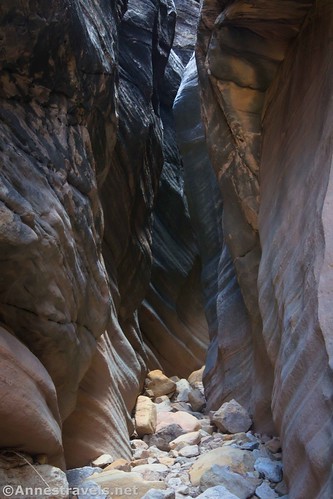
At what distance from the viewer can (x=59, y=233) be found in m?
3.95

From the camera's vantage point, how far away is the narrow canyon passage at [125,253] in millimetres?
3229

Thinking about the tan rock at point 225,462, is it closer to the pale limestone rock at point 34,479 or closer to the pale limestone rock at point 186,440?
the pale limestone rock at point 186,440

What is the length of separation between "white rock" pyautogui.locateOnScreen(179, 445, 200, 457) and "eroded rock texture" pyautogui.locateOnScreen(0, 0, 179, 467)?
55 cm

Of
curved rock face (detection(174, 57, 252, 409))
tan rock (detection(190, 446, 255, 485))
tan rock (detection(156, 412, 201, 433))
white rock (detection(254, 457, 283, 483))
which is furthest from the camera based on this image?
curved rock face (detection(174, 57, 252, 409))

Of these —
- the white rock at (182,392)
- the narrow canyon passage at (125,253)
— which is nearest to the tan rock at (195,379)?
the white rock at (182,392)

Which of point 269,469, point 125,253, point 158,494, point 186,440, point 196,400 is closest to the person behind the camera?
point 158,494

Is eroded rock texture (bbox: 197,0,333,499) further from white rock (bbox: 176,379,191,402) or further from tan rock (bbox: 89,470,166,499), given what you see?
white rock (bbox: 176,379,191,402)

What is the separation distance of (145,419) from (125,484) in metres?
2.62

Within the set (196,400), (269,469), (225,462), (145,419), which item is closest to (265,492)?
(269,469)

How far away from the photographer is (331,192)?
308 cm

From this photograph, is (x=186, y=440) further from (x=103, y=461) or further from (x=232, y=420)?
(x=103, y=461)

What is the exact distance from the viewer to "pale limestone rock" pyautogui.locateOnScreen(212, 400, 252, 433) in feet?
19.2

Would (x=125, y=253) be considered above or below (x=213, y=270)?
above

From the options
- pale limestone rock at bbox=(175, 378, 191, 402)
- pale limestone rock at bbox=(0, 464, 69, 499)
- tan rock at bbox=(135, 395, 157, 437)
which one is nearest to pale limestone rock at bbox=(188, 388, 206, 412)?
pale limestone rock at bbox=(175, 378, 191, 402)
